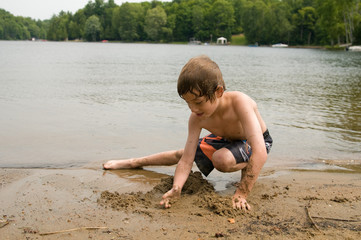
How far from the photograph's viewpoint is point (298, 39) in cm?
8631

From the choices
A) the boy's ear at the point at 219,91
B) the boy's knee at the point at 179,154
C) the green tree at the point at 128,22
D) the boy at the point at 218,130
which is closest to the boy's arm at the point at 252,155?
the boy at the point at 218,130

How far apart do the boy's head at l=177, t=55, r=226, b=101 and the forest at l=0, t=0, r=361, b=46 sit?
2520 inches

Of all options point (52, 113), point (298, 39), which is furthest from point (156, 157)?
point (298, 39)

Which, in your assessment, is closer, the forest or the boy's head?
the boy's head

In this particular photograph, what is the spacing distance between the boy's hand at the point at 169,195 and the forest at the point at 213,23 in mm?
64170

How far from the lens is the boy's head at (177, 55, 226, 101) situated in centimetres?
241

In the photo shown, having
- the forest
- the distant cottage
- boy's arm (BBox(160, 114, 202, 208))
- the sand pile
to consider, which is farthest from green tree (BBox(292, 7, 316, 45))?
the sand pile

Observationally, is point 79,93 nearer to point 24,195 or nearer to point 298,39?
point 24,195

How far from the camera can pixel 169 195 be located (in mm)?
2666

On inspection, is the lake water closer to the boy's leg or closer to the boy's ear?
the boy's leg

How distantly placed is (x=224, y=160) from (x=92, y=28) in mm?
114815

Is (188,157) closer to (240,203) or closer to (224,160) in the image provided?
(224,160)

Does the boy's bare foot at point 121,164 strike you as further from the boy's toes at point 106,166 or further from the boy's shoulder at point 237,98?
the boy's shoulder at point 237,98

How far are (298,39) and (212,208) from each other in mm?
90560
